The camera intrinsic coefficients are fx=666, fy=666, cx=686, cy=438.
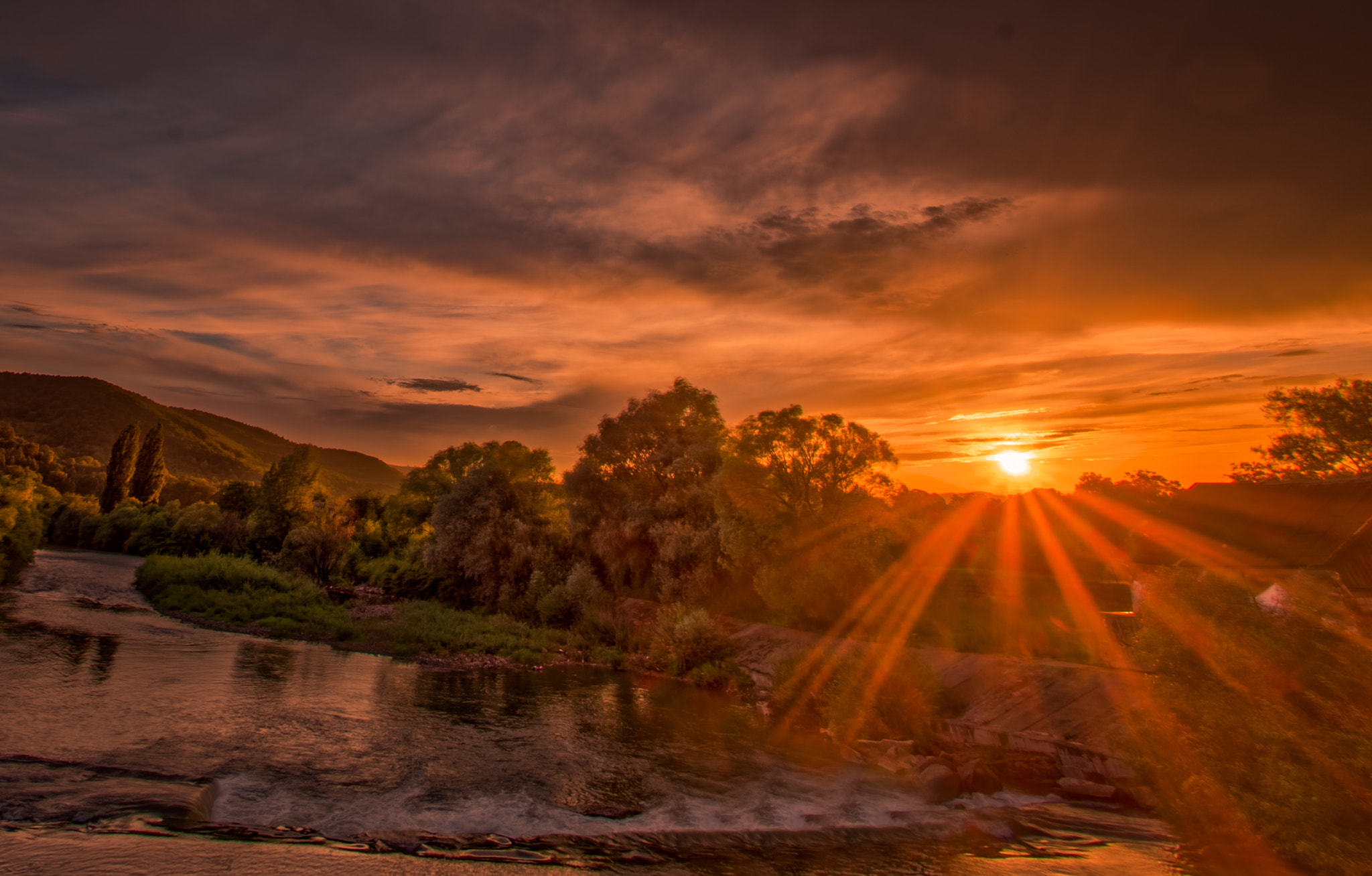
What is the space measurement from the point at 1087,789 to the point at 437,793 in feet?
51.6

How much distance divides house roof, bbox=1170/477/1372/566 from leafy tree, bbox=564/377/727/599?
22.9m

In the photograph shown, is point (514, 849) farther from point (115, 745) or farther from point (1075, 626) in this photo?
point (1075, 626)

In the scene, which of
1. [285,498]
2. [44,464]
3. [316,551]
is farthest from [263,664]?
[44,464]

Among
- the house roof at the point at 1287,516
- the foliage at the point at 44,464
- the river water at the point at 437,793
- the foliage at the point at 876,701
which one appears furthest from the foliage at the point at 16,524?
the foliage at the point at 44,464

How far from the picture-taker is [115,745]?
15508mm

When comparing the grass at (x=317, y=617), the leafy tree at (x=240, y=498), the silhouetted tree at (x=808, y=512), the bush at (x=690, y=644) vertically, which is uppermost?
the silhouetted tree at (x=808, y=512)

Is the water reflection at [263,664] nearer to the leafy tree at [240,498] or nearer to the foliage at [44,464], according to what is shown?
the leafy tree at [240,498]

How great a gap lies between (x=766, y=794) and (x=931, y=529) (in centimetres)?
2863

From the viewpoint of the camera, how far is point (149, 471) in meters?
109

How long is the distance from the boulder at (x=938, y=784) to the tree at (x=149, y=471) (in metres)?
129

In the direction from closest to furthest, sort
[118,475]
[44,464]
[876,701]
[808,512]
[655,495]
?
1. [876,701]
2. [808,512]
3. [655,495]
4. [118,475]
5. [44,464]

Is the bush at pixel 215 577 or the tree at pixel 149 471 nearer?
the bush at pixel 215 577

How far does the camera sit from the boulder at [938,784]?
16.3 metres

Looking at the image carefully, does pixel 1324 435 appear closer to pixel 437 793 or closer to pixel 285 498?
pixel 437 793
